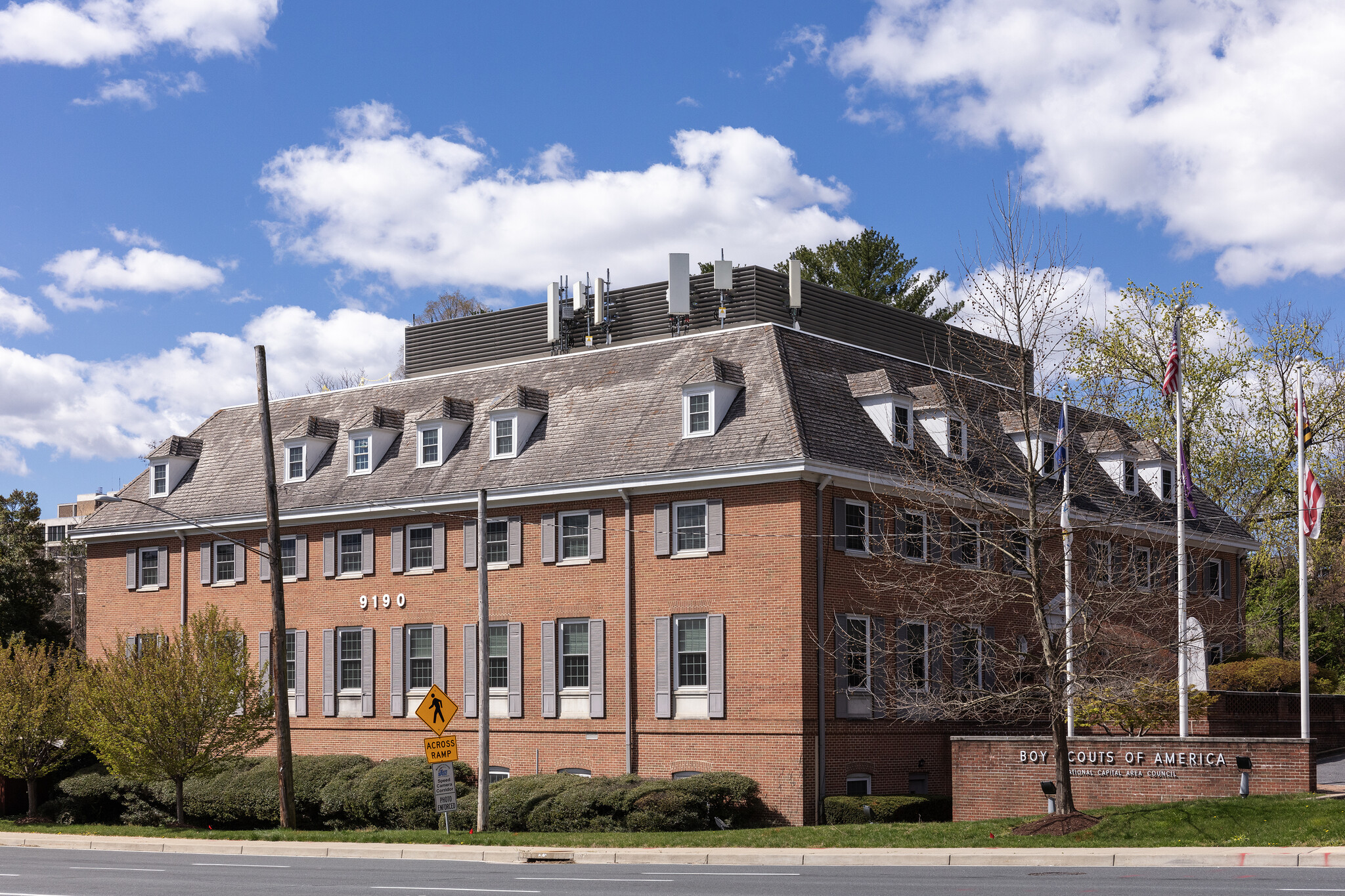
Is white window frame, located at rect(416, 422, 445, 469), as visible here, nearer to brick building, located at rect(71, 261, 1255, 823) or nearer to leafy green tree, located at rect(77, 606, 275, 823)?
brick building, located at rect(71, 261, 1255, 823)

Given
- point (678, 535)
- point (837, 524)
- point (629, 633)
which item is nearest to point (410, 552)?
point (629, 633)

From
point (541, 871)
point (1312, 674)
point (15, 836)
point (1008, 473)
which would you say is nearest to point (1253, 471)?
point (1312, 674)

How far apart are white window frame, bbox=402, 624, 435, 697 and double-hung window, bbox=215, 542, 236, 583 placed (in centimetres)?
753

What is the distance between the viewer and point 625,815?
96.1ft

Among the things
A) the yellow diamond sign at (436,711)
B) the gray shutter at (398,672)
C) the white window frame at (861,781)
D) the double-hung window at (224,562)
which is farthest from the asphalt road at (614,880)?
the double-hung window at (224,562)

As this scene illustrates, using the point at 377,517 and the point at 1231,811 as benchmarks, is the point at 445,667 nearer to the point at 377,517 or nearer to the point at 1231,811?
the point at 377,517

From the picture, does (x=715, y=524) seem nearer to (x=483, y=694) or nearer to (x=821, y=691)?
(x=821, y=691)

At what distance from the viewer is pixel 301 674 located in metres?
40.6

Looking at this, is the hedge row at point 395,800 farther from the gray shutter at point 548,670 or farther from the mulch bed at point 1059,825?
the mulch bed at point 1059,825

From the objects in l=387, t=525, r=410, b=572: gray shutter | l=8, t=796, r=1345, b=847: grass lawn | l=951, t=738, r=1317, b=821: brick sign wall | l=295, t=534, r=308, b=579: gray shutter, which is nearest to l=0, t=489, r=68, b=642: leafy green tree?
l=295, t=534, r=308, b=579: gray shutter

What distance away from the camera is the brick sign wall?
87.1 feet

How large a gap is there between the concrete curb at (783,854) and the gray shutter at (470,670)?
26.9ft

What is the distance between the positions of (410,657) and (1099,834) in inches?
807

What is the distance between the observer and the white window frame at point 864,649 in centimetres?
3231
